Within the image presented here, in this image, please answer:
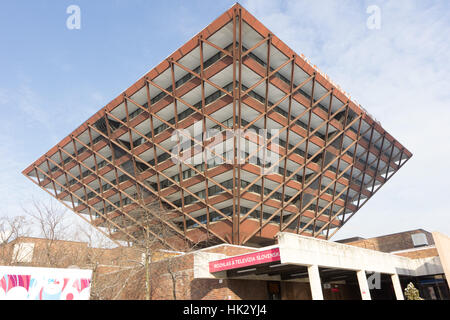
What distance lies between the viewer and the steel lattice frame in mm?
30695

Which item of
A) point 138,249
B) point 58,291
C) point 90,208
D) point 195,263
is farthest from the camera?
point 90,208

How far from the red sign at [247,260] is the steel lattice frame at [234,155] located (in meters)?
9.39

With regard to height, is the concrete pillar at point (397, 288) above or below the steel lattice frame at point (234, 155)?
below

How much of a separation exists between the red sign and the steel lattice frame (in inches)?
369

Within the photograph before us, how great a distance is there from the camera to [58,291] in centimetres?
859

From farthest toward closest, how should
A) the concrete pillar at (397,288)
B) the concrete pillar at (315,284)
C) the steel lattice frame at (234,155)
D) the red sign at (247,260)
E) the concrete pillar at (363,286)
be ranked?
the steel lattice frame at (234,155), the concrete pillar at (397,288), the concrete pillar at (363,286), the red sign at (247,260), the concrete pillar at (315,284)

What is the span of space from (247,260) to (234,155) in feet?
43.2

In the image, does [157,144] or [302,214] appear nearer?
[157,144]

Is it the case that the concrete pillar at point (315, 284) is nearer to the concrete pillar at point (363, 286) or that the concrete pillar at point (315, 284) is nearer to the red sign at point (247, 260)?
the red sign at point (247, 260)

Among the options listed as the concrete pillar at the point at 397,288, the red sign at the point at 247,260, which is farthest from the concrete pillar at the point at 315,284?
the concrete pillar at the point at 397,288

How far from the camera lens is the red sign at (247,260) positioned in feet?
66.5

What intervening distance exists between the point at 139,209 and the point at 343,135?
28635 millimetres

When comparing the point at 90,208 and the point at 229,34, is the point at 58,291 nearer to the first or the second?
the point at 229,34
